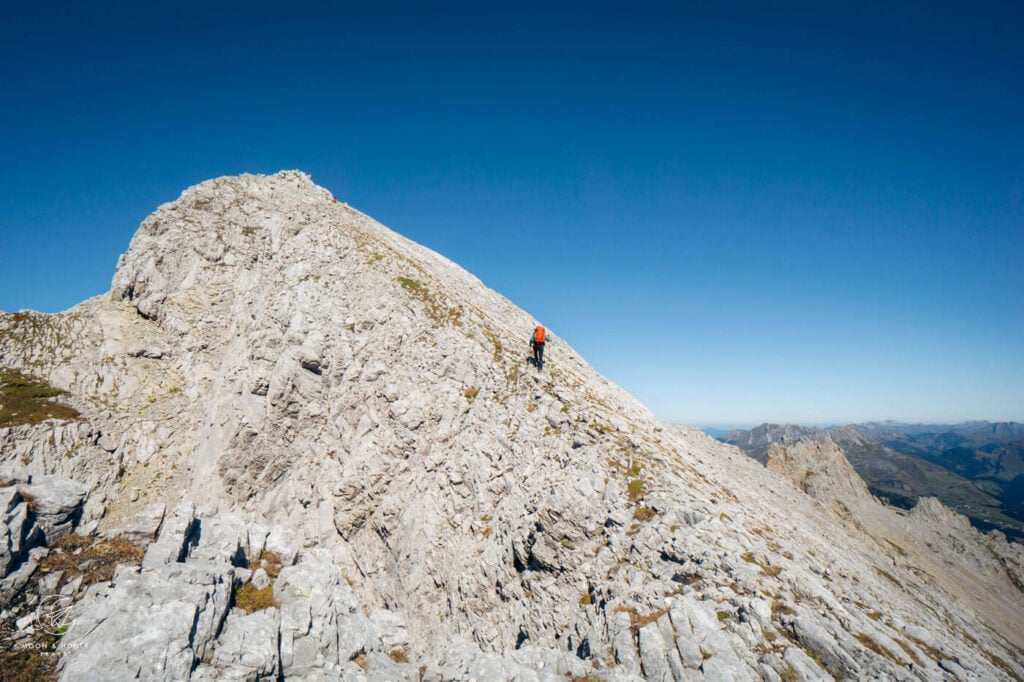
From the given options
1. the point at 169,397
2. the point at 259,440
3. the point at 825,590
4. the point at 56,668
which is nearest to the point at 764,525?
the point at 825,590

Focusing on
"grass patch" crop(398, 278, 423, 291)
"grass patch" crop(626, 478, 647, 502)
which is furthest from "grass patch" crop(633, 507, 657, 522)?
"grass patch" crop(398, 278, 423, 291)

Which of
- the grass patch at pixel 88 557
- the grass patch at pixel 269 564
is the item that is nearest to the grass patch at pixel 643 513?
the grass patch at pixel 269 564

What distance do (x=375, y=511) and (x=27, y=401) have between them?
94.2 ft

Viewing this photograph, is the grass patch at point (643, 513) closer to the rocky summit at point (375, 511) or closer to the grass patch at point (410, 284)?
the rocky summit at point (375, 511)

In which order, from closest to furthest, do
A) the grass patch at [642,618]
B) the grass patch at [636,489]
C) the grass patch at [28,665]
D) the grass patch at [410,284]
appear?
the grass patch at [28,665] < the grass patch at [642,618] < the grass patch at [636,489] < the grass patch at [410,284]

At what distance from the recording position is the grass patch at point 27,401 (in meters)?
28.8

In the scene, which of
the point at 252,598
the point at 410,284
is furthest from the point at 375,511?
the point at 410,284

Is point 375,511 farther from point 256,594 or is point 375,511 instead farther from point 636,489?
point 636,489

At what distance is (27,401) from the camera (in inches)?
1186

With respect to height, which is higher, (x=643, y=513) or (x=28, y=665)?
(x=643, y=513)

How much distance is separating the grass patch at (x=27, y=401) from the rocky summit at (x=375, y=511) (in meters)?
0.27

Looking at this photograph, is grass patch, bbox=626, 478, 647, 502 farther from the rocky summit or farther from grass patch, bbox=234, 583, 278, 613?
grass patch, bbox=234, 583, 278, 613

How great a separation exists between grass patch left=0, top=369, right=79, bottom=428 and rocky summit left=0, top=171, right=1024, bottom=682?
0.89 feet

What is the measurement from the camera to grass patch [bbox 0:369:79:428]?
28750 mm
